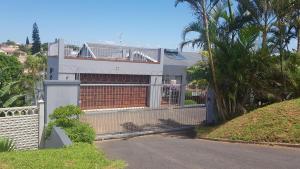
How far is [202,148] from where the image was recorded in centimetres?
994

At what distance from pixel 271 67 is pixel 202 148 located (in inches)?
178

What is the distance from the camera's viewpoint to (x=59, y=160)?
6.70 m

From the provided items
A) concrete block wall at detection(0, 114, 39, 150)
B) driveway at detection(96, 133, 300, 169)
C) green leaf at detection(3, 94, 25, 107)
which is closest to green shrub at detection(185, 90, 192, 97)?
driveway at detection(96, 133, 300, 169)

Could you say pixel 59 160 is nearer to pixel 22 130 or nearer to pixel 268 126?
A: pixel 22 130

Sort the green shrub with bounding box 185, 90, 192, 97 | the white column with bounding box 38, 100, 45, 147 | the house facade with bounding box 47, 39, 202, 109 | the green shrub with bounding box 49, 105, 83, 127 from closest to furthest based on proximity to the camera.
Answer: the green shrub with bounding box 49, 105, 83, 127
the white column with bounding box 38, 100, 45, 147
the green shrub with bounding box 185, 90, 192, 97
the house facade with bounding box 47, 39, 202, 109

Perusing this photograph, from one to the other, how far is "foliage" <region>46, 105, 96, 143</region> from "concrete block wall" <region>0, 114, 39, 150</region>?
0.71 metres

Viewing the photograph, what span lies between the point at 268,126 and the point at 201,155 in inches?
106

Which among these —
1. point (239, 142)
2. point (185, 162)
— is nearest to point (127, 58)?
point (239, 142)

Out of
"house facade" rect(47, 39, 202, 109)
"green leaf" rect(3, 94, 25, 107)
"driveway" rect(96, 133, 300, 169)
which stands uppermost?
"house facade" rect(47, 39, 202, 109)

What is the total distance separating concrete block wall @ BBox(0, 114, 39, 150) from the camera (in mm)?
10484

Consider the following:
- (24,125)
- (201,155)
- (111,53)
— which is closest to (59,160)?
(201,155)

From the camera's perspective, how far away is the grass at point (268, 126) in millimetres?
10141

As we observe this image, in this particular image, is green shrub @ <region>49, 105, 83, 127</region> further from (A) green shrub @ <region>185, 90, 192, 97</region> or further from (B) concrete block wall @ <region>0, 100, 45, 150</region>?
(A) green shrub @ <region>185, 90, 192, 97</region>

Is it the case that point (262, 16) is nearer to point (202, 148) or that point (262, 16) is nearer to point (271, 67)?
point (271, 67)
